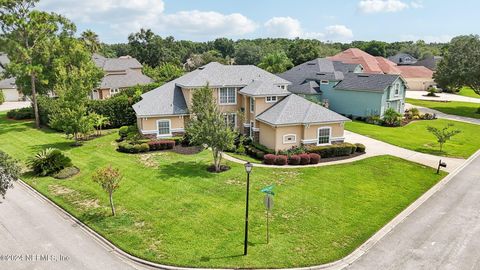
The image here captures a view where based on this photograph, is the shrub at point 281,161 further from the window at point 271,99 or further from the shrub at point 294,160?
the window at point 271,99

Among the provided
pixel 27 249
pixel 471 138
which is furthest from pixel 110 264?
pixel 471 138

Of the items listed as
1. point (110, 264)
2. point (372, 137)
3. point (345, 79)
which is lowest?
point (110, 264)

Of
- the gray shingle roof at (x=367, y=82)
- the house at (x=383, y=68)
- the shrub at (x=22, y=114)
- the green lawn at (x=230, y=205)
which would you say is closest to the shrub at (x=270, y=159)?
the green lawn at (x=230, y=205)

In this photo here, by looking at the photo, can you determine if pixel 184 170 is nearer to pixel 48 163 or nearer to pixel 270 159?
pixel 270 159

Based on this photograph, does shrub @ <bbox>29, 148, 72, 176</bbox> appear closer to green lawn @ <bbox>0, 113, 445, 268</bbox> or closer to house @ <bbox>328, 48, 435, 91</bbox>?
green lawn @ <bbox>0, 113, 445, 268</bbox>

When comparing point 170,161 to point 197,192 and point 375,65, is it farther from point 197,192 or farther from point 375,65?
point 375,65
